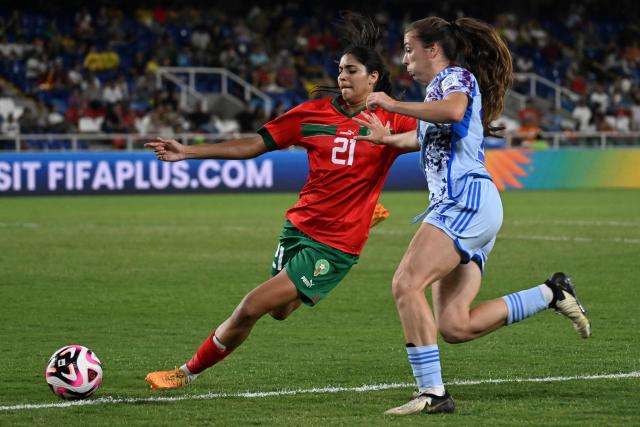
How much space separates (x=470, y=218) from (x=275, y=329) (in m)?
3.45

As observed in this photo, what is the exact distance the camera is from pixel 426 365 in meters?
5.93

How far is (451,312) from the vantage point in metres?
6.19

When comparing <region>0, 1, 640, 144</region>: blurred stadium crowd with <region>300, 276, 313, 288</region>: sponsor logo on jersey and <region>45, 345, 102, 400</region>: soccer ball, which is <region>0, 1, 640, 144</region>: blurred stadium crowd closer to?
<region>45, 345, 102, 400</region>: soccer ball

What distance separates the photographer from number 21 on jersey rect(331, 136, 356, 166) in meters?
6.59

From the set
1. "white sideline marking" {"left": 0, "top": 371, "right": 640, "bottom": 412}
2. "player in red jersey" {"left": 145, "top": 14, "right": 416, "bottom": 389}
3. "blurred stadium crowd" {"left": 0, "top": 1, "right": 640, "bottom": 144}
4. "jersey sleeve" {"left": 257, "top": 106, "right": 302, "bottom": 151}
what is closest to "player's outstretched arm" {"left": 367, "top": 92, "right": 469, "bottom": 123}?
"player in red jersey" {"left": 145, "top": 14, "right": 416, "bottom": 389}

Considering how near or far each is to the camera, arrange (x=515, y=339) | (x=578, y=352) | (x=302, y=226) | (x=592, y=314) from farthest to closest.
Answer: (x=592, y=314)
(x=515, y=339)
(x=578, y=352)
(x=302, y=226)

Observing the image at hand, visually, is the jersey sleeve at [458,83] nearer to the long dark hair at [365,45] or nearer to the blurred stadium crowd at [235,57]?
the long dark hair at [365,45]

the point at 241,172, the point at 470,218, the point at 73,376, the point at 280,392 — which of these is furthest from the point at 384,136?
the point at 241,172

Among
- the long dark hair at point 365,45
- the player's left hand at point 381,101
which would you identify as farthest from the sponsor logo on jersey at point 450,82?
the long dark hair at point 365,45

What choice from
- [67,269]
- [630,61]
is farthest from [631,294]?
[630,61]

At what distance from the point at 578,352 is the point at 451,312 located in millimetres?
2064

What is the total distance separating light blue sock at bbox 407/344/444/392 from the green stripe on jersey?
1.36 m

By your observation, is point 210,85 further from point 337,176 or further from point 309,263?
point 309,263

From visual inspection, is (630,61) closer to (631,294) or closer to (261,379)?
(631,294)
